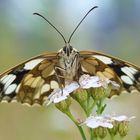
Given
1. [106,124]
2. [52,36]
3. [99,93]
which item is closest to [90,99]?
[99,93]

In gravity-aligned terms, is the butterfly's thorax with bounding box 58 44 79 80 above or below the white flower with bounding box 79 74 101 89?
above

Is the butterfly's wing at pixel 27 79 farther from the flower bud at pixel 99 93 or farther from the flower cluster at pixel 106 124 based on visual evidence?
the flower cluster at pixel 106 124

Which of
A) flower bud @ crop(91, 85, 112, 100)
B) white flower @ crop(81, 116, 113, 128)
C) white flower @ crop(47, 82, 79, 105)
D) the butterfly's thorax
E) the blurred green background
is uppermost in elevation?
→ the butterfly's thorax

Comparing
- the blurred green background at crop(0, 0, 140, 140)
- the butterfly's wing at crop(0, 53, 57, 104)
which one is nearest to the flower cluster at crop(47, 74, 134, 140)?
the butterfly's wing at crop(0, 53, 57, 104)

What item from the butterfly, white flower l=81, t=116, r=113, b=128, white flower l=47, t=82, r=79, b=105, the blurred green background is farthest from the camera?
the blurred green background

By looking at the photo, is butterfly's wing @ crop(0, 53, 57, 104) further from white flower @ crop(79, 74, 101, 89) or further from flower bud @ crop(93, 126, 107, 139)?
flower bud @ crop(93, 126, 107, 139)

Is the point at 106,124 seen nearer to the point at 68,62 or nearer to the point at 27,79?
the point at 68,62

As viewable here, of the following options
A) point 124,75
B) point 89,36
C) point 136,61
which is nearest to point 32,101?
point 124,75
